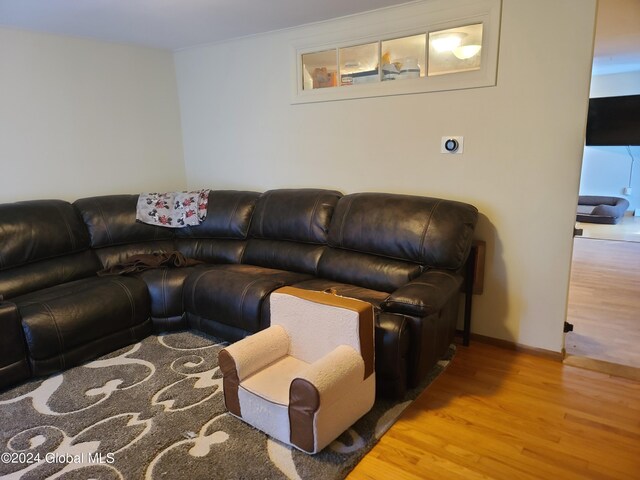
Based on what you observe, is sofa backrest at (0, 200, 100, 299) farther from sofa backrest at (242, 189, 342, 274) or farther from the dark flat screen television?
the dark flat screen television

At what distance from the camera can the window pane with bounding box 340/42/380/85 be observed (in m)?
2.99

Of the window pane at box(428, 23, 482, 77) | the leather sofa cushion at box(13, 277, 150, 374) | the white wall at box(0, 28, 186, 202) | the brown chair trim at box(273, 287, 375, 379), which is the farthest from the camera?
the white wall at box(0, 28, 186, 202)

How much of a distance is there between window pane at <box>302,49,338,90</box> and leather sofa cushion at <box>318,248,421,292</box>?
136 cm

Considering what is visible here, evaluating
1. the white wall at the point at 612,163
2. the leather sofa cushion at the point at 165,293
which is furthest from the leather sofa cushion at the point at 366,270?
the white wall at the point at 612,163

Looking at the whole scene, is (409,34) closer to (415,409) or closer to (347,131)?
(347,131)

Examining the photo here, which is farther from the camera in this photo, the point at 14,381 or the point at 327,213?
the point at 327,213

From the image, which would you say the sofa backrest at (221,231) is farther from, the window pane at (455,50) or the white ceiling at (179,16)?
the window pane at (455,50)

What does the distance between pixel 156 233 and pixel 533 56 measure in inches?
119

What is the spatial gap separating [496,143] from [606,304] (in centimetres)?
199

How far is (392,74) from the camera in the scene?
293 cm

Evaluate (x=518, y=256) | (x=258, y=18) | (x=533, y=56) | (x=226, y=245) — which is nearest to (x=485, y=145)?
(x=533, y=56)

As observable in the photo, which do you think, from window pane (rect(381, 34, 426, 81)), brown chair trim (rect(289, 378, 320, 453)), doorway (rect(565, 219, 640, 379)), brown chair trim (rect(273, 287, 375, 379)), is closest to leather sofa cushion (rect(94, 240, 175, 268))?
brown chair trim (rect(273, 287, 375, 379))

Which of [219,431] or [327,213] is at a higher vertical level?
[327,213]

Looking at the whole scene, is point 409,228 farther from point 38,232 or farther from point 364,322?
point 38,232
